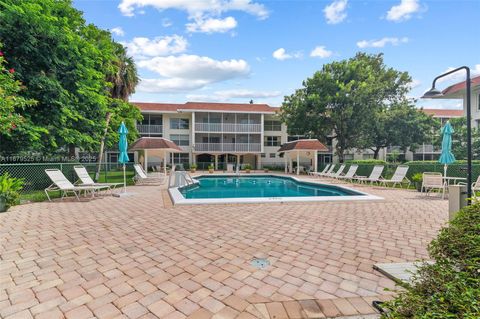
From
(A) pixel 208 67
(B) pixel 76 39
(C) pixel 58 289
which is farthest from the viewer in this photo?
(A) pixel 208 67

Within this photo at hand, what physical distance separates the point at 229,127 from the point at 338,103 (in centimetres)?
1265

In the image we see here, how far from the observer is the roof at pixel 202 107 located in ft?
97.6

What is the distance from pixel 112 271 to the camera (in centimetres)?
302

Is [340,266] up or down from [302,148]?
down

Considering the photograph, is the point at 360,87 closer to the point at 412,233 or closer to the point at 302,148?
the point at 302,148

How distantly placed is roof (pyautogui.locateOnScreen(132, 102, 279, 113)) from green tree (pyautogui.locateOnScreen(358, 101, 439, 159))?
11.7 metres

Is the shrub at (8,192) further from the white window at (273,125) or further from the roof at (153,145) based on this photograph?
the white window at (273,125)

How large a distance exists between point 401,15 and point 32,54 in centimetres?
1453

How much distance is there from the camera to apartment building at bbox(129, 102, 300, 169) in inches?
1161

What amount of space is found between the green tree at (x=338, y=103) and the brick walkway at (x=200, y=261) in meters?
18.1

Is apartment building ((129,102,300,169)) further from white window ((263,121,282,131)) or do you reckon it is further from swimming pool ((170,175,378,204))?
swimming pool ((170,175,378,204))

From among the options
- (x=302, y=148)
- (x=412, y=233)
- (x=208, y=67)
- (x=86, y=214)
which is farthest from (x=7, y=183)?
(x=208, y=67)

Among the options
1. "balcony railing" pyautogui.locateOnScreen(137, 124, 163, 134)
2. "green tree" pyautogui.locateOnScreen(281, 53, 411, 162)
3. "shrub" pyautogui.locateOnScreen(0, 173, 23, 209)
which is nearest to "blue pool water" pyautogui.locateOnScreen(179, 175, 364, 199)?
"shrub" pyautogui.locateOnScreen(0, 173, 23, 209)

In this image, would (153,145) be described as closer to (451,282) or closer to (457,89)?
(451,282)
